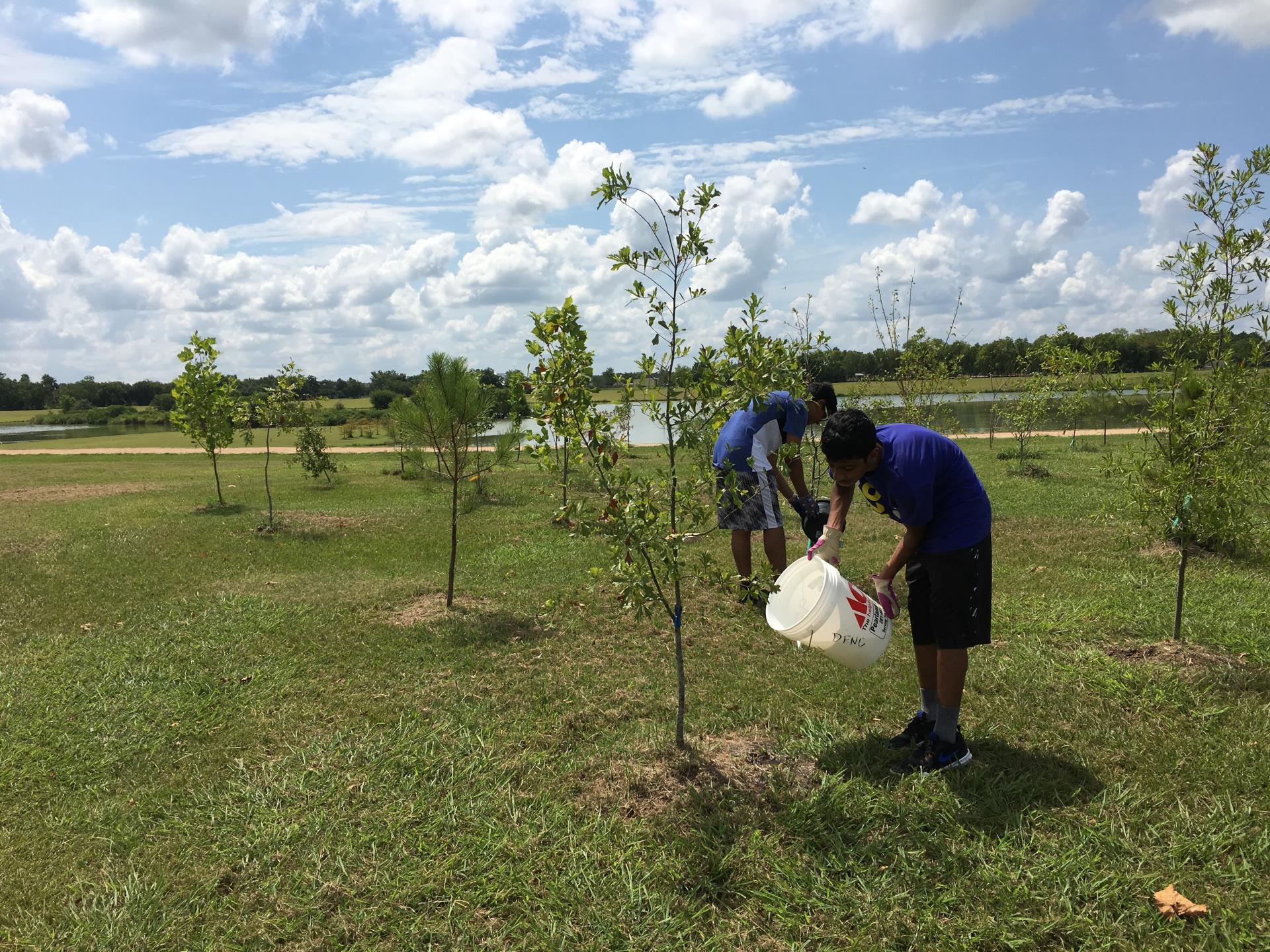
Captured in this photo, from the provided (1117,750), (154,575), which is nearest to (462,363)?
(154,575)

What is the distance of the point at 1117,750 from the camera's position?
11.6ft

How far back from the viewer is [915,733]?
371cm

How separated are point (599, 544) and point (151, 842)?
6084mm

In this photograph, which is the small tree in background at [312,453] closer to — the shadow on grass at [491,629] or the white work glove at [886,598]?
the shadow on grass at [491,629]

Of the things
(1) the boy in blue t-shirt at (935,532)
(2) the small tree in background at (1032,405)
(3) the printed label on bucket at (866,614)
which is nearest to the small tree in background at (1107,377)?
(1) the boy in blue t-shirt at (935,532)

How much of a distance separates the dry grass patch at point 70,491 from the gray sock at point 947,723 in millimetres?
15755

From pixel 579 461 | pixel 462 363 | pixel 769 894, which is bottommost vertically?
pixel 769 894

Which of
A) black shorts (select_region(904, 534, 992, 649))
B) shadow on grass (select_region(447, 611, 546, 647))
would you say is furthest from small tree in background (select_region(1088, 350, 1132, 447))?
shadow on grass (select_region(447, 611, 546, 647))

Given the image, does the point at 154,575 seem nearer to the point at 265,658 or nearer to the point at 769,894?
the point at 265,658

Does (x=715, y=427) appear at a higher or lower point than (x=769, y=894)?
higher

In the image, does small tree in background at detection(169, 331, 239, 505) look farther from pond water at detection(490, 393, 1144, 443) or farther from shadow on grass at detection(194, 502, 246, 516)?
pond water at detection(490, 393, 1144, 443)

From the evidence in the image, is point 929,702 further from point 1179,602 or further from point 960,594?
point 1179,602

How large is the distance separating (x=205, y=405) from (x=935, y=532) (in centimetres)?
1332

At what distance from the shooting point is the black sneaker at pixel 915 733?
369cm
